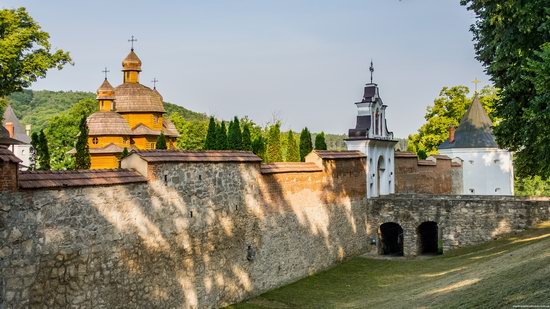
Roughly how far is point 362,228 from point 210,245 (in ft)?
39.8

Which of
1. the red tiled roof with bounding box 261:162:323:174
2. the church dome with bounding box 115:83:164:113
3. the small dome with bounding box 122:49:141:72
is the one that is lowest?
the red tiled roof with bounding box 261:162:323:174

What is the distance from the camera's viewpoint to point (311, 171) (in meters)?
22.4

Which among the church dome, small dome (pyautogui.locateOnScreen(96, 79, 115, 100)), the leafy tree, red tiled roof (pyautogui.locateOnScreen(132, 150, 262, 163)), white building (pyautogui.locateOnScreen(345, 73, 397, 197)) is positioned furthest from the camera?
the leafy tree

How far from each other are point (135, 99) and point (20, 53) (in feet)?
42.6

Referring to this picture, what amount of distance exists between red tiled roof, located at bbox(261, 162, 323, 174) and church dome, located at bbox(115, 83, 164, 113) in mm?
26914

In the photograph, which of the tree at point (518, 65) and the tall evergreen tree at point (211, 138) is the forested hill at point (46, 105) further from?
the tree at point (518, 65)

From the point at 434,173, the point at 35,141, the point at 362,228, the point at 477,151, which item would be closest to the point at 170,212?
the point at 362,228

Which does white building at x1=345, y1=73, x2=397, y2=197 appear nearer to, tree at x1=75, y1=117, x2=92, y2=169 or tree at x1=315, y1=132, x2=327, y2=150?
tree at x1=315, y1=132, x2=327, y2=150

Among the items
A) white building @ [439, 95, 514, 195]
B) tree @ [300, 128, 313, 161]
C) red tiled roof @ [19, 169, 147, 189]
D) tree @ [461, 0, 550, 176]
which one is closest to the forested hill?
white building @ [439, 95, 514, 195]

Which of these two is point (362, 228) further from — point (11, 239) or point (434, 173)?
point (11, 239)

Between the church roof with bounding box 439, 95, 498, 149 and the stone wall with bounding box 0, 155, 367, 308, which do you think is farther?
the church roof with bounding box 439, 95, 498, 149

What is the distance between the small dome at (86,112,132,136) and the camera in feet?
139

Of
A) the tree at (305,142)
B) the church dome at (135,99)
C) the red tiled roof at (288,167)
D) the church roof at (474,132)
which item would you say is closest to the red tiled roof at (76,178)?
the red tiled roof at (288,167)

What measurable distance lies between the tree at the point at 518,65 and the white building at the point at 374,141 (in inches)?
377
